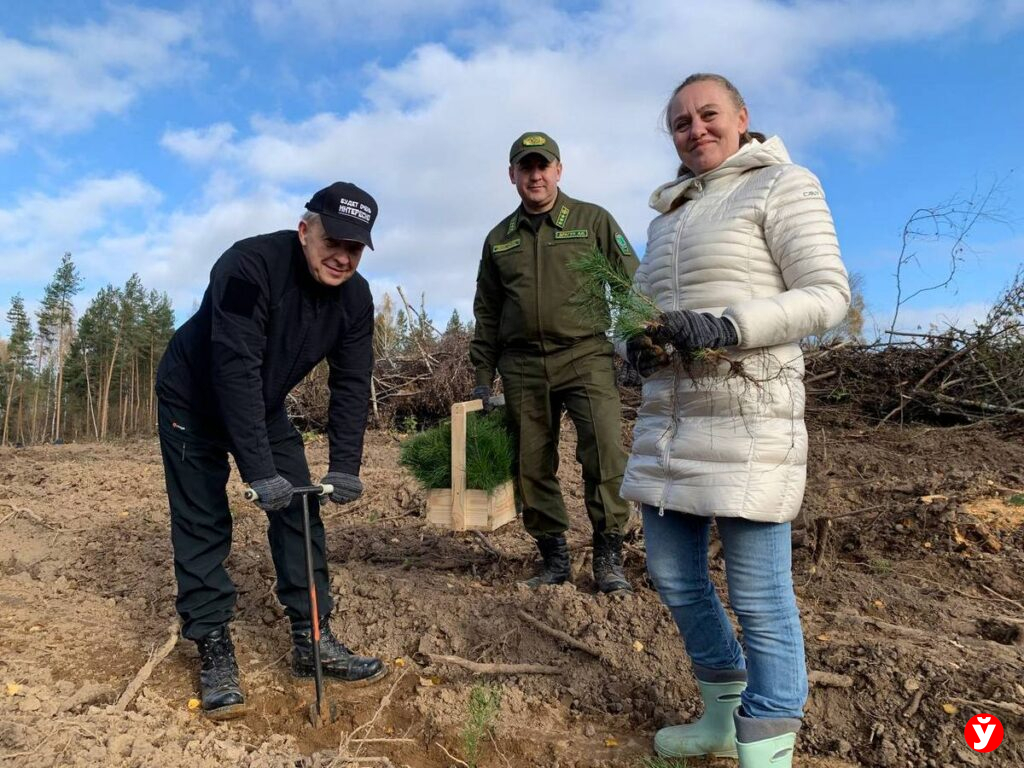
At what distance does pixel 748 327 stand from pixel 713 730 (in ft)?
4.66

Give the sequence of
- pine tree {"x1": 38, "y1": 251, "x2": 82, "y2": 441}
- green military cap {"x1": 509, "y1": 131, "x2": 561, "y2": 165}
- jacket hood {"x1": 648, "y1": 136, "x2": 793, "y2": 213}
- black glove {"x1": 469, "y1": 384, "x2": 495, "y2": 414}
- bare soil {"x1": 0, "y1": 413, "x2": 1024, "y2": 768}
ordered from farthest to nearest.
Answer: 1. pine tree {"x1": 38, "y1": 251, "x2": 82, "y2": 441}
2. black glove {"x1": 469, "y1": 384, "x2": 495, "y2": 414}
3. green military cap {"x1": 509, "y1": 131, "x2": 561, "y2": 165}
4. bare soil {"x1": 0, "y1": 413, "x2": 1024, "y2": 768}
5. jacket hood {"x1": 648, "y1": 136, "x2": 793, "y2": 213}

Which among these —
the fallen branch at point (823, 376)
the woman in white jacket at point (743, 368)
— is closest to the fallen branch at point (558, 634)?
the woman in white jacket at point (743, 368)

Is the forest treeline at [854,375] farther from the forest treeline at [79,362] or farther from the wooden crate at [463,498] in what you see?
the forest treeline at [79,362]

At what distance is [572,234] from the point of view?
3.92 meters

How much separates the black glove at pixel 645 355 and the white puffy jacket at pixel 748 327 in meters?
0.06

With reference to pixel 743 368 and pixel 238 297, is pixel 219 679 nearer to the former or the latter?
pixel 238 297

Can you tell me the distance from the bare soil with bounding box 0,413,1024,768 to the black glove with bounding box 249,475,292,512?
85 cm

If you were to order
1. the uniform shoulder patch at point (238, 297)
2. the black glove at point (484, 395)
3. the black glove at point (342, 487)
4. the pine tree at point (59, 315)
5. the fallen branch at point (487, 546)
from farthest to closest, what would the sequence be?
the pine tree at point (59, 315) → the fallen branch at point (487, 546) → the black glove at point (484, 395) → the black glove at point (342, 487) → the uniform shoulder patch at point (238, 297)

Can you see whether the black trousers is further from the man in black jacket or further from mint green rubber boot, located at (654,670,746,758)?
mint green rubber boot, located at (654,670,746,758)

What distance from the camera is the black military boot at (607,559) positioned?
3898 mm

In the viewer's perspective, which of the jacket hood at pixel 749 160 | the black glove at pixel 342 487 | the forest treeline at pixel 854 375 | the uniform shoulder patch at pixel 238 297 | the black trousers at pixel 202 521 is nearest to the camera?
the jacket hood at pixel 749 160

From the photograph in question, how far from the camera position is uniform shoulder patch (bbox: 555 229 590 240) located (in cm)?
392

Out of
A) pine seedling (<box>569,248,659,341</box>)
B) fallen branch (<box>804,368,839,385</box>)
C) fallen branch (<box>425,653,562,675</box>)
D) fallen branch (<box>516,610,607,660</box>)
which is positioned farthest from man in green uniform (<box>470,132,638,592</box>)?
fallen branch (<box>804,368,839,385</box>)

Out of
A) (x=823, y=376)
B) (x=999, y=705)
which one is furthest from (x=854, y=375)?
(x=999, y=705)
